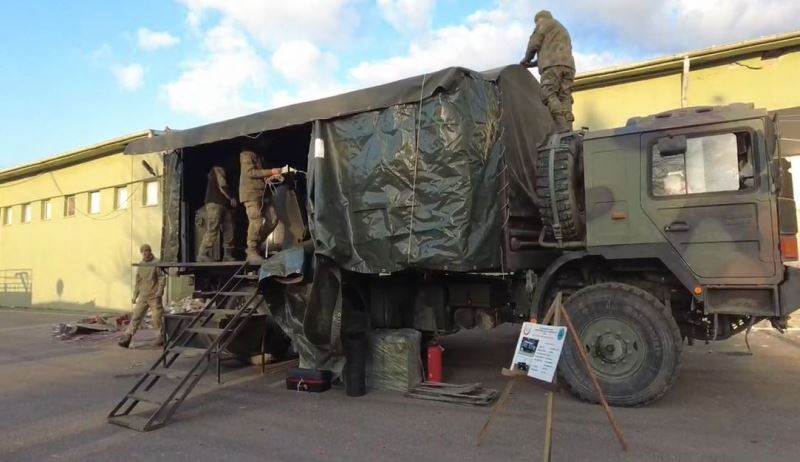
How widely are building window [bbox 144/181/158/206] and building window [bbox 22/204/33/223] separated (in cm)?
878

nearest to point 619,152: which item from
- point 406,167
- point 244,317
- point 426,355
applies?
point 406,167

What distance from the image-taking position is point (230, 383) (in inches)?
305

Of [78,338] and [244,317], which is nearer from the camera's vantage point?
[244,317]

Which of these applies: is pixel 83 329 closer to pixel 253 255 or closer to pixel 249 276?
pixel 253 255

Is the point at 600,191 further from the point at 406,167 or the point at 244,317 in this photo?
the point at 244,317

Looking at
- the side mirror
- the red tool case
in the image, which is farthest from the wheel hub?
the red tool case

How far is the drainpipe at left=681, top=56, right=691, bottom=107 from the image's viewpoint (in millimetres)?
11961

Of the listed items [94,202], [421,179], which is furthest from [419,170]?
[94,202]

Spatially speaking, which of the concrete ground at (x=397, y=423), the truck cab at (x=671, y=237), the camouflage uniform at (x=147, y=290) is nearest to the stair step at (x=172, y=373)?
the concrete ground at (x=397, y=423)

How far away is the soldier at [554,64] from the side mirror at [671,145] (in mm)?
1694

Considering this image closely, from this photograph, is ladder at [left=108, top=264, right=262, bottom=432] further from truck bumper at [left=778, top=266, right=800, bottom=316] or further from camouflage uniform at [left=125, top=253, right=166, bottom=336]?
truck bumper at [left=778, top=266, right=800, bottom=316]

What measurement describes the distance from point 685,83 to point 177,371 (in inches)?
436

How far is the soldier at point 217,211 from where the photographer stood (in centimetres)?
882

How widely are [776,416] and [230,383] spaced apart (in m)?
6.19
